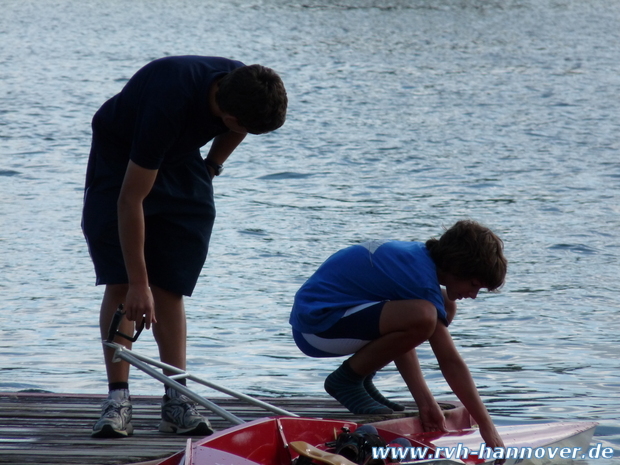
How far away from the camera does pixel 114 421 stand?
360 centimetres

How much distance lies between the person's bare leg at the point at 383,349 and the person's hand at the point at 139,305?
93 cm

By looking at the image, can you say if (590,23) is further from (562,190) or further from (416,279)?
(416,279)

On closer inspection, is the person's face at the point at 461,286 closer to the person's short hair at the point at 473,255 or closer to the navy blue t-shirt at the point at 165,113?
the person's short hair at the point at 473,255

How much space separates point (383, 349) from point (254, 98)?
1.16m

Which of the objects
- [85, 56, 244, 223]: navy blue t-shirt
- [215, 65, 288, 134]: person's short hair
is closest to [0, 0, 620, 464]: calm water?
[85, 56, 244, 223]: navy blue t-shirt

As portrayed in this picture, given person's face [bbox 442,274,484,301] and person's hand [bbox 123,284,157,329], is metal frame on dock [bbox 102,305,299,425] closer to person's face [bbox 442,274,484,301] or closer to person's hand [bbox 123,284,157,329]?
person's hand [bbox 123,284,157,329]

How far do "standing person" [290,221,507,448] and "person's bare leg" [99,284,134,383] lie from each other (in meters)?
0.75

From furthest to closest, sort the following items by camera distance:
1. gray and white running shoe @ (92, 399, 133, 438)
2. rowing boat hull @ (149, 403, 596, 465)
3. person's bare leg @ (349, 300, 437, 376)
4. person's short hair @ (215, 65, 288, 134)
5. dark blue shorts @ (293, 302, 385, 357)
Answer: dark blue shorts @ (293, 302, 385, 357), person's bare leg @ (349, 300, 437, 376), gray and white running shoe @ (92, 399, 133, 438), person's short hair @ (215, 65, 288, 134), rowing boat hull @ (149, 403, 596, 465)

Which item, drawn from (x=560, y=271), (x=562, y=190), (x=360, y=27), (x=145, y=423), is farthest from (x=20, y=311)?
(x=360, y=27)

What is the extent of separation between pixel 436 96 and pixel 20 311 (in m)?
12.8

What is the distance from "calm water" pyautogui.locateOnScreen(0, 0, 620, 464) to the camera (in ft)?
19.6

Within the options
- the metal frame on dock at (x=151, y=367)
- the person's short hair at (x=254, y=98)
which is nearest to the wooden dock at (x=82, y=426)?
the metal frame on dock at (x=151, y=367)

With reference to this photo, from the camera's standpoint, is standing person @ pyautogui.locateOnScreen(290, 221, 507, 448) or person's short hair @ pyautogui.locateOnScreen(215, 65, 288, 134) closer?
person's short hair @ pyautogui.locateOnScreen(215, 65, 288, 134)

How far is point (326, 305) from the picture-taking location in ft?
13.1
